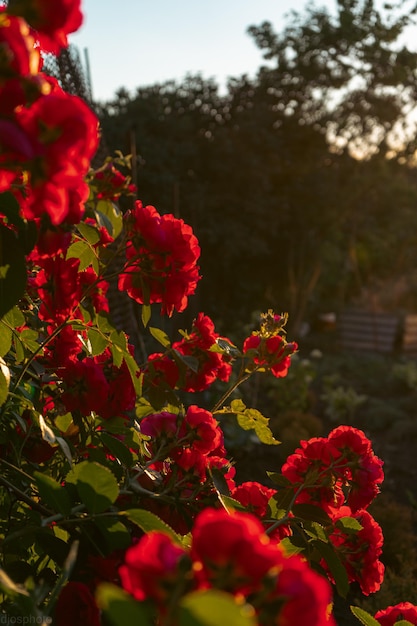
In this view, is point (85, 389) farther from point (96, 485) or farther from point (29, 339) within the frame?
point (96, 485)

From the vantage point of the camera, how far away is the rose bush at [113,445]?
509mm

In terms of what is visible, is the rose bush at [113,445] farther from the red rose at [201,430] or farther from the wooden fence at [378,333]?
the wooden fence at [378,333]

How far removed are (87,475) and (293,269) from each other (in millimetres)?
11122

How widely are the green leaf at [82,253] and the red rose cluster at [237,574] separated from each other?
746 mm

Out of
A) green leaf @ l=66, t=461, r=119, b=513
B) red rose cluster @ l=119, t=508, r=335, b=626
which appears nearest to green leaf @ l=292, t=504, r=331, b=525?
green leaf @ l=66, t=461, r=119, b=513

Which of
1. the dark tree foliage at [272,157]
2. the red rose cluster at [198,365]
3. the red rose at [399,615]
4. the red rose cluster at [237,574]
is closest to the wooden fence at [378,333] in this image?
the dark tree foliage at [272,157]

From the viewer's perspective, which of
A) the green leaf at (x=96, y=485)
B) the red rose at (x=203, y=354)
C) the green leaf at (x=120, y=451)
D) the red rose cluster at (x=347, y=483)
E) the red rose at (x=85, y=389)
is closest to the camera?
the green leaf at (x=96, y=485)

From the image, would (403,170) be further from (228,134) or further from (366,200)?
(228,134)

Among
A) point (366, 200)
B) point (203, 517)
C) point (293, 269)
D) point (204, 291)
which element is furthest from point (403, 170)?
point (203, 517)

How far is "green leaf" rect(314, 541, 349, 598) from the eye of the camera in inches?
47.3

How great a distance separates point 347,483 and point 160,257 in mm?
575

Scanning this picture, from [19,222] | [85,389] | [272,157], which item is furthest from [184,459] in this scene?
[272,157]

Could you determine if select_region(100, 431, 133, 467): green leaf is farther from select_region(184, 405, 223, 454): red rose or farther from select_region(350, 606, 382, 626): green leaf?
select_region(350, 606, 382, 626): green leaf

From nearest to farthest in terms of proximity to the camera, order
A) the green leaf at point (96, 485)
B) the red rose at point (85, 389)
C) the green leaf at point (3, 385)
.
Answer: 1. the green leaf at point (96, 485)
2. the green leaf at point (3, 385)
3. the red rose at point (85, 389)
